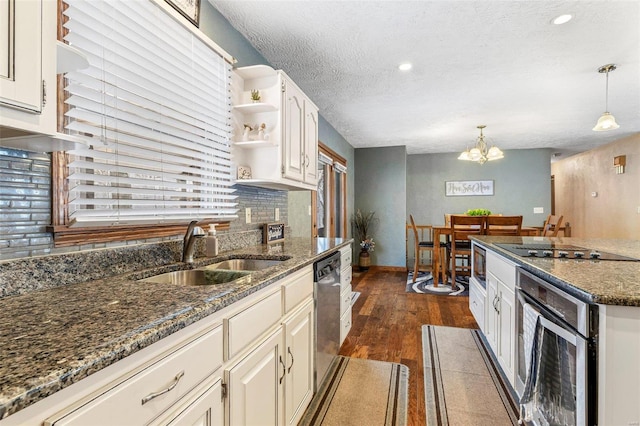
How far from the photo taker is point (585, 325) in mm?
1057

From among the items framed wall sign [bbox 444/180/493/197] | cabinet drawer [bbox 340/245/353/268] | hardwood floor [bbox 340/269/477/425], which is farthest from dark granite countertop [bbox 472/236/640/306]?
framed wall sign [bbox 444/180/493/197]

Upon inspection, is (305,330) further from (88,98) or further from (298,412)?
(88,98)

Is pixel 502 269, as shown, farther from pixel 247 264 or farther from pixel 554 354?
pixel 247 264

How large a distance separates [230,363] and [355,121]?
3.87m

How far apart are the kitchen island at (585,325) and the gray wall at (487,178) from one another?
16.6ft

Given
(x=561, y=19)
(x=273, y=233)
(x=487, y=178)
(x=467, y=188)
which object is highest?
(x=561, y=19)

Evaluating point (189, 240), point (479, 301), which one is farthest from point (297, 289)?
point (479, 301)

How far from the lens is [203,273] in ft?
5.12

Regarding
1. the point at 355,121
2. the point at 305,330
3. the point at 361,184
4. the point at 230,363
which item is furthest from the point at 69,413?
the point at 361,184

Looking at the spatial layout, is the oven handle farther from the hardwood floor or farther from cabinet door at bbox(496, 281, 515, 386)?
the hardwood floor

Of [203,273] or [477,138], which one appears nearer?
[203,273]

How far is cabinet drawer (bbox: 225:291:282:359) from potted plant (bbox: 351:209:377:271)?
15.2 feet

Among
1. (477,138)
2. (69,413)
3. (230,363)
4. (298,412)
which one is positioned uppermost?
(477,138)

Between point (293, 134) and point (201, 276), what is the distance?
121cm
